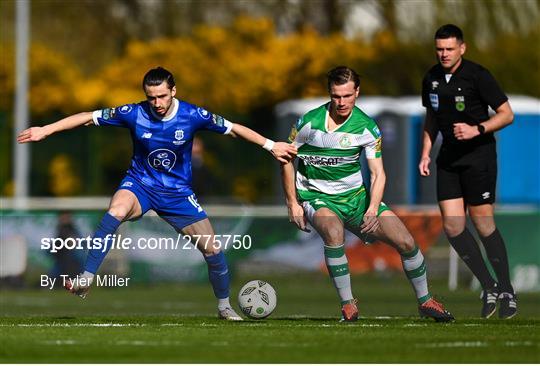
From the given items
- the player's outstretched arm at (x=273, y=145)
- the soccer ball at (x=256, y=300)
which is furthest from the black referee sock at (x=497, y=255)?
the player's outstretched arm at (x=273, y=145)

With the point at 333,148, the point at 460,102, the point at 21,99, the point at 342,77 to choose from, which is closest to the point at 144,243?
the point at 333,148

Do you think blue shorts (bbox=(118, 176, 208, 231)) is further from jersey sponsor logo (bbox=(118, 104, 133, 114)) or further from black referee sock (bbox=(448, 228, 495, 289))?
black referee sock (bbox=(448, 228, 495, 289))

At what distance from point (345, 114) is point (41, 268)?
12.0ft

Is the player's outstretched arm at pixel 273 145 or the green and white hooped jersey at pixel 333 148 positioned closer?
the player's outstretched arm at pixel 273 145

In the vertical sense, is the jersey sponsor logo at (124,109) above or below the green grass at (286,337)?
above

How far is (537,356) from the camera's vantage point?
35.3 feet

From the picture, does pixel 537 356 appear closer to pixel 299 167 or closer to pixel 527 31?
pixel 299 167

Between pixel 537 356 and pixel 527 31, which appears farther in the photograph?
pixel 527 31

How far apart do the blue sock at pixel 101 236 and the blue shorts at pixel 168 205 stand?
26cm

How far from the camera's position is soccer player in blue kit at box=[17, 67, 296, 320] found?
13.2 m

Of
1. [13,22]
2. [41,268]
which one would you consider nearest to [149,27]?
[13,22]

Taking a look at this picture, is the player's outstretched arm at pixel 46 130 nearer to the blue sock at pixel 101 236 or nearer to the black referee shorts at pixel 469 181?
the blue sock at pixel 101 236

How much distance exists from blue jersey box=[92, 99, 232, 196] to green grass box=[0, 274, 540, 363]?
3.94 feet

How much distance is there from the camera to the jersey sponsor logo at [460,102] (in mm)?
13953
